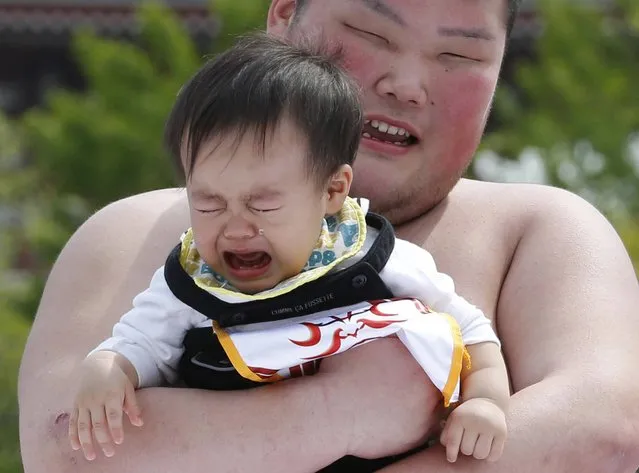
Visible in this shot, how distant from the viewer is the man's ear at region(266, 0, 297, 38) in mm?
2586

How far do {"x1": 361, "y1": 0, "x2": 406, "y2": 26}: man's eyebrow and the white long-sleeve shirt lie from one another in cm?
56

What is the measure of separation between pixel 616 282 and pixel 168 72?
26.4 feet

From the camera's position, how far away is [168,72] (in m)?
9.88

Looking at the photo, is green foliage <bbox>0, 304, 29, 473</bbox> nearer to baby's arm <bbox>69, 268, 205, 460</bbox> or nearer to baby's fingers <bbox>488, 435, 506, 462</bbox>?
baby's arm <bbox>69, 268, 205, 460</bbox>

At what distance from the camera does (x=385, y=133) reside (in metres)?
2.34

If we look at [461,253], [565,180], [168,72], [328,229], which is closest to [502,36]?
[461,253]

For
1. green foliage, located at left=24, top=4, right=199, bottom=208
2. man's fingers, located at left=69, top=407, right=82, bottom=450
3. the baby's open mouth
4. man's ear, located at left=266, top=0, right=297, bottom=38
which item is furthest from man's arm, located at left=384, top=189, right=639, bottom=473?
green foliage, located at left=24, top=4, right=199, bottom=208

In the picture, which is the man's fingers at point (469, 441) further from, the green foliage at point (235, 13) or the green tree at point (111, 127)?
the green foliage at point (235, 13)

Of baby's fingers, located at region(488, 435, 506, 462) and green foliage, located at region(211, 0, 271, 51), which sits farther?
green foliage, located at region(211, 0, 271, 51)

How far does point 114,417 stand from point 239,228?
319mm

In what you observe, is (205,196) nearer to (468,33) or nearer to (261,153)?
(261,153)

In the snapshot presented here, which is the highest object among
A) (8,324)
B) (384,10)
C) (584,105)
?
(384,10)

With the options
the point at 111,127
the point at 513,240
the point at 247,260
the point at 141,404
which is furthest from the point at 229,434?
the point at 111,127

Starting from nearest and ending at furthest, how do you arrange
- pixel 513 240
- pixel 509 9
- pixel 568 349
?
pixel 568 349 → pixel 513 240 → pixel 509 9
